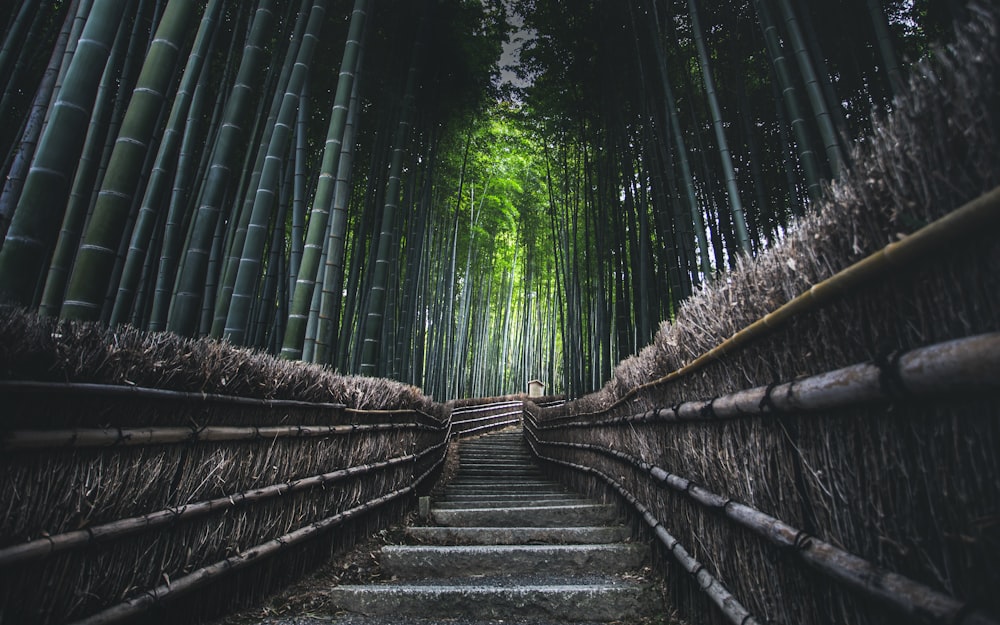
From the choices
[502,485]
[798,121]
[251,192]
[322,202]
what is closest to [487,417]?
[502,485]

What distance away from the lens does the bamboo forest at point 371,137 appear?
84.1 inches

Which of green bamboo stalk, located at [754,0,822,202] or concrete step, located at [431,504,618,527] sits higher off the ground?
green bamboo stalk, located at [754,0,822,202]

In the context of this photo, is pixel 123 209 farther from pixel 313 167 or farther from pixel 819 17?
pixel 819 17

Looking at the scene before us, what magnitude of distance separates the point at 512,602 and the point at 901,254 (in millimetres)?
1821

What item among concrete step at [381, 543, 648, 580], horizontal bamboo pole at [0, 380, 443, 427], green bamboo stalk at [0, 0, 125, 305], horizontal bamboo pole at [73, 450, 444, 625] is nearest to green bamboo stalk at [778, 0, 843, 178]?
concrete step at [381, 543, 648, 580]

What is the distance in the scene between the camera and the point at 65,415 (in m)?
1.22

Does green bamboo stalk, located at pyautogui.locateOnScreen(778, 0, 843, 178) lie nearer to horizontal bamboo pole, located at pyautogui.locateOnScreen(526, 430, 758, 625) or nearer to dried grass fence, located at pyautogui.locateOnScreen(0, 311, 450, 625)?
horizontal bamboo pole, located at pyautogui.locateOnScreen(526, 430, 758, 625)

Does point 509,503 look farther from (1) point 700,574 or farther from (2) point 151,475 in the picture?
(2) point 151,475

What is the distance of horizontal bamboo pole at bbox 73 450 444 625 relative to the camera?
1.30 meters

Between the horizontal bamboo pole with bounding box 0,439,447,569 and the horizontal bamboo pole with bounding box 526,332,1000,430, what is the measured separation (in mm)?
1633

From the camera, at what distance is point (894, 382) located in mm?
765

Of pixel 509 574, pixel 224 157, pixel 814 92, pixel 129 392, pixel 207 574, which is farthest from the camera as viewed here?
pixel 224 157

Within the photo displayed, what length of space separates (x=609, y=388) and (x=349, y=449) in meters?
1.61

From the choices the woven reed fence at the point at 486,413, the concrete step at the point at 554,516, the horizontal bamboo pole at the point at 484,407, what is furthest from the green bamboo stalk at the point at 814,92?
the horizontal bamboo pole at the point at 484,407
